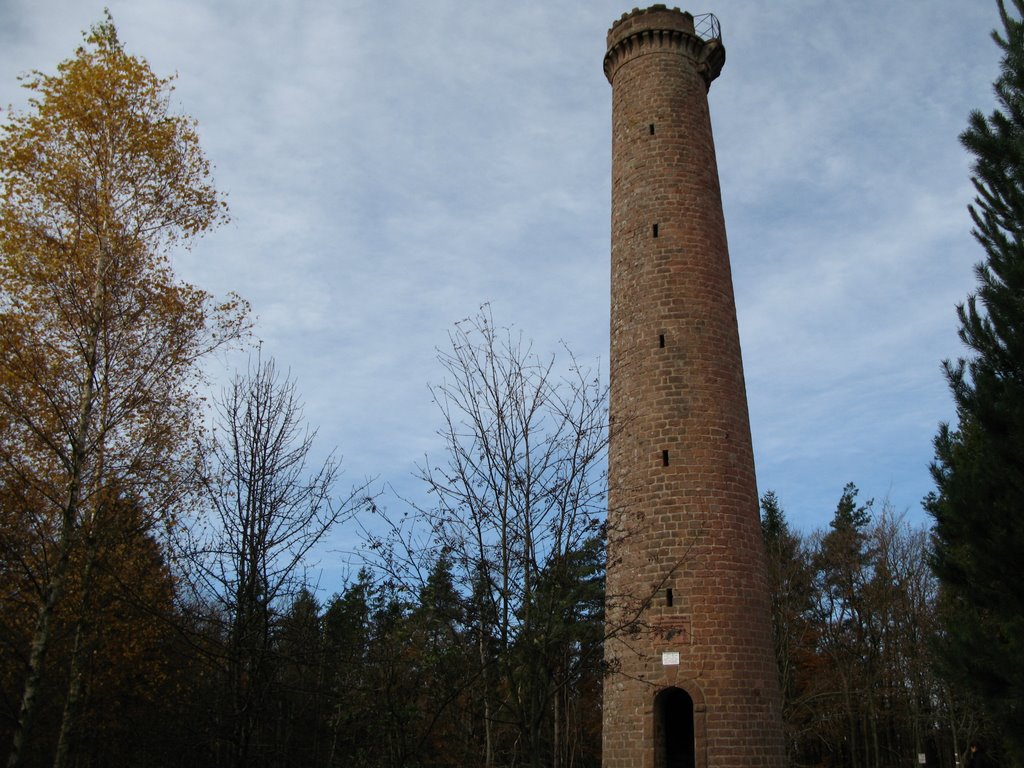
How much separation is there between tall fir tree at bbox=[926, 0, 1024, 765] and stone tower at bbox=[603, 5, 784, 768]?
4680 millimetres

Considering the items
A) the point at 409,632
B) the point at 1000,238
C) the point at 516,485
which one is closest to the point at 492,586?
the point at 516,485

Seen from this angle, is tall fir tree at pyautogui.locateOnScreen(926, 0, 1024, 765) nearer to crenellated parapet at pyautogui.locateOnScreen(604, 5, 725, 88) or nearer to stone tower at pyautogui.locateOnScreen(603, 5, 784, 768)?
stone tower at pyautogui.locateOnScreen(603, 5, 784, 768)

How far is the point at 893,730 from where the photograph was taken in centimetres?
3784

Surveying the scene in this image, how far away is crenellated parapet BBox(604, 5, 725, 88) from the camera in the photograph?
19344mm

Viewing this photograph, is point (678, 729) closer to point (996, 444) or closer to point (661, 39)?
point (996, 444)

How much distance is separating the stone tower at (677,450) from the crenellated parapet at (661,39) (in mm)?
33

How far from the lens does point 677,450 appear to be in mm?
16047

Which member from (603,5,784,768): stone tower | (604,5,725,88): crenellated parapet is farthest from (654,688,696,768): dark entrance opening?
(604,5,725,88): crenellated parapet

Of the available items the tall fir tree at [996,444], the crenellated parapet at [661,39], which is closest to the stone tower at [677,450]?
the crenellated parapet at [661,39]

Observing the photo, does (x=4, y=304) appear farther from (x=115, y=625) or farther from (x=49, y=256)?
(x=115, y=625)

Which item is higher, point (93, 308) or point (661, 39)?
point (661, 39)

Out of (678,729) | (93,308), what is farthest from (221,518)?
(678,729)

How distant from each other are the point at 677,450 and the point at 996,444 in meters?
6.72

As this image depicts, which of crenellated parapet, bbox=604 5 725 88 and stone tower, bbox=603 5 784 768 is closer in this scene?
stone tower, bbox=603 5 784 768
